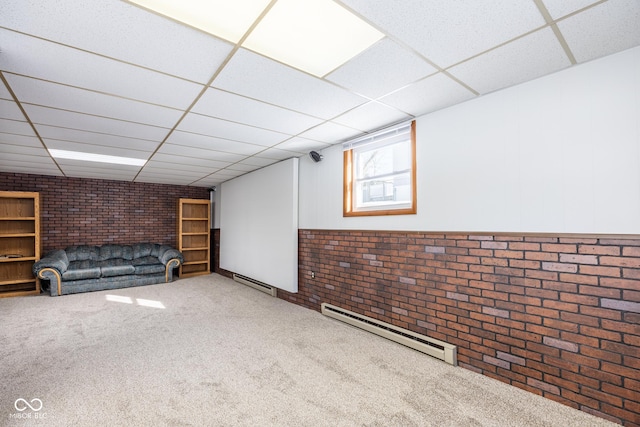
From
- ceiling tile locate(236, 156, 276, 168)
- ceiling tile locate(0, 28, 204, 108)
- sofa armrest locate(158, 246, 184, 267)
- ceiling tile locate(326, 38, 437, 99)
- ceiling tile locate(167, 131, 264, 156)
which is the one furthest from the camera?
sofa armrest locate(158, 246, 184, 267)

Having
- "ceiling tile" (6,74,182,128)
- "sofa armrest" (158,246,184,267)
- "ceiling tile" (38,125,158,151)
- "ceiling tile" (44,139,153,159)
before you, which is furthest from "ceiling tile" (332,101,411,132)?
"sofa armrest" (158,246,184,267)

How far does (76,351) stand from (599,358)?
476 centimetres

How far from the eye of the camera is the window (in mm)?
3415

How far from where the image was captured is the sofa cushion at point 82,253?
257 inches

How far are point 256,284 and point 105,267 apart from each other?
329cm

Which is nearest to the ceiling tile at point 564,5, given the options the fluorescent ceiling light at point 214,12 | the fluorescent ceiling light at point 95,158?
the fluorescent ceiling light at point 214,12

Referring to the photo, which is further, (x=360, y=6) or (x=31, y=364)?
(x=31, y=364)

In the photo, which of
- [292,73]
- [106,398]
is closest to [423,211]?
[292,73]

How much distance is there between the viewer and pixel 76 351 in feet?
10.4

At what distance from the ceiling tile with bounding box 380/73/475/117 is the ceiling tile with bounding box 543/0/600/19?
30.8 inches

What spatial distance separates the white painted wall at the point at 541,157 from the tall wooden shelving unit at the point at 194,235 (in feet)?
20.9

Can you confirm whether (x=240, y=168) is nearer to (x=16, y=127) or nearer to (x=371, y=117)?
(x=16, y=127)

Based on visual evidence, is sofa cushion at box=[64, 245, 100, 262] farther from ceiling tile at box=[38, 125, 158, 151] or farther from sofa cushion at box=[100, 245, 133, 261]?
ceiling tile at box=[38, 125, 158, 151]

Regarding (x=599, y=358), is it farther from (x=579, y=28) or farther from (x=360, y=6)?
(x=360, y=6)
